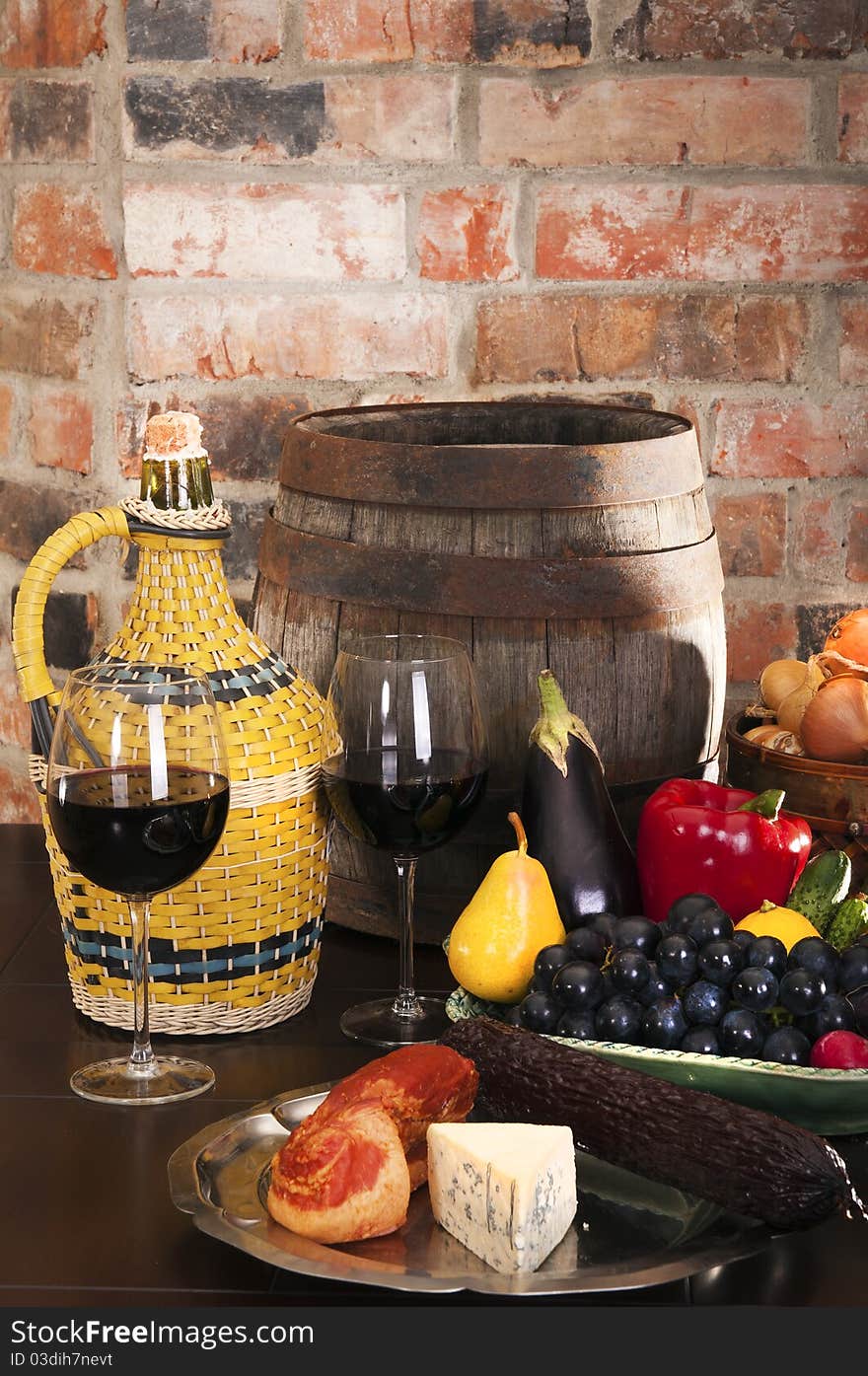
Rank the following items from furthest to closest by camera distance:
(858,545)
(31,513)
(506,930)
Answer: (31,513) < (858,545) < (506,930)

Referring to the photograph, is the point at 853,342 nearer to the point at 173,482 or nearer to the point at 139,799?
the point at 173,482

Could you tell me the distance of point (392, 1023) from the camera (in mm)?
929

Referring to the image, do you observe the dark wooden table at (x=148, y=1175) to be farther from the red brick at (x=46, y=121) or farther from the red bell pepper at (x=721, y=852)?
the red brick at (x=46, y=121)

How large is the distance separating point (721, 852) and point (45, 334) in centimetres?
94

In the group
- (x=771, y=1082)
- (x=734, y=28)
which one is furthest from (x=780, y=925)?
(x=734, y=28)

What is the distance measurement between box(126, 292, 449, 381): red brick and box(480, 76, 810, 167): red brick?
168 millimetres

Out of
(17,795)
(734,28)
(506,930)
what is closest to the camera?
(506,930)

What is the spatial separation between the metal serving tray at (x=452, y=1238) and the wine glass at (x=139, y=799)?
116mm

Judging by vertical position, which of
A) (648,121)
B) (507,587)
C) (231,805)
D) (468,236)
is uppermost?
(648,121)

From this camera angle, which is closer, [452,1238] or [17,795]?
[452,1238]

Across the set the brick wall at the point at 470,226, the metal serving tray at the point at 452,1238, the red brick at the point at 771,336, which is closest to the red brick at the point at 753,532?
the brick wall at the point at 470,226

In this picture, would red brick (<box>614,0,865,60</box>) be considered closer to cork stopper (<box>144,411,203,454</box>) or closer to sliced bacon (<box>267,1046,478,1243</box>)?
cork stopper (<box>144,411,203,454</box>)

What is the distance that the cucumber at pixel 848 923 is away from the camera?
0.90 meters

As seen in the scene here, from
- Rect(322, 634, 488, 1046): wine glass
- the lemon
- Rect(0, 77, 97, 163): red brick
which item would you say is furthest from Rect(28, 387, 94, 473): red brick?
the lemon
